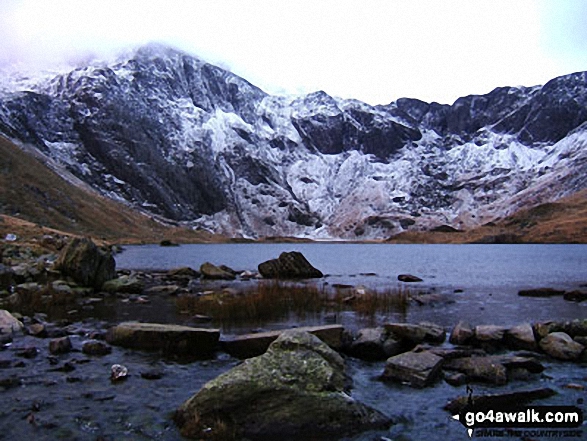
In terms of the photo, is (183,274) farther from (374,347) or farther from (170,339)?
(374,347)

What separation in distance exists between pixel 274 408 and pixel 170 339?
7631 mm

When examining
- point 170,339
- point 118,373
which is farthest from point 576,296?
point 118,373

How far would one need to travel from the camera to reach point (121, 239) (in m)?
151

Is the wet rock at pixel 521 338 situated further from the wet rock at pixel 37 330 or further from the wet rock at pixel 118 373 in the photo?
the wet rock at pixel 37 330

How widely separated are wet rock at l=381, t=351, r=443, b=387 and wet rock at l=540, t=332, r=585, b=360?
5106mm

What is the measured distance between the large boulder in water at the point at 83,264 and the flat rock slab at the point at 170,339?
Result: 55.6ft

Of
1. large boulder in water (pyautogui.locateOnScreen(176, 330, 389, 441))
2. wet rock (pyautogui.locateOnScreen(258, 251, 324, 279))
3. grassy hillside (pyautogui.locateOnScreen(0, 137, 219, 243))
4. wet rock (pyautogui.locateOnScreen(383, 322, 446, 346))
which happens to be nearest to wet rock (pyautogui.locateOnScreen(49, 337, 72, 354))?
large boulder in water (pyautogui.locateOnScreen(176, 330, 389, 441))

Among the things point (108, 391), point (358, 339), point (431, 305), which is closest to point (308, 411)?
point (108, 391)

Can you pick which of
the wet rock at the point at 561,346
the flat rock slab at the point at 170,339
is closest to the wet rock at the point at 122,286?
the flat rock slab at the point at 170,339

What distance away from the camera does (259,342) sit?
17.5 meters

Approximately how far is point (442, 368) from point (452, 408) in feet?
10.3

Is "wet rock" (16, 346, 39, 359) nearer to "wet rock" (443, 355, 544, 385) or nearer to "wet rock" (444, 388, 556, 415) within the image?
"wet rock" (444, 388, 556, 415)

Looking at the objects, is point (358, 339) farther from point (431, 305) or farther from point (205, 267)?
point (205, 267)

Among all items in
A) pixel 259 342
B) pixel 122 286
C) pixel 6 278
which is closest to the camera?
pixel 259 342
